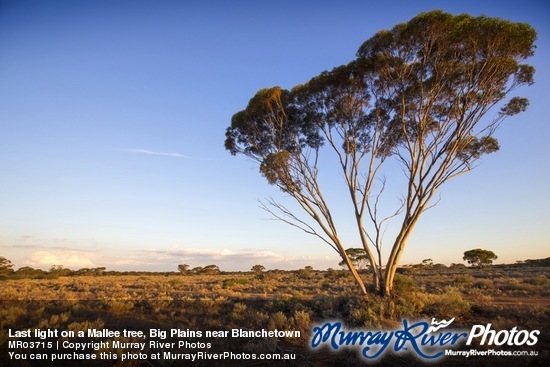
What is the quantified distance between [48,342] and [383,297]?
10399 millimetres

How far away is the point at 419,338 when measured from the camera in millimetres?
8016

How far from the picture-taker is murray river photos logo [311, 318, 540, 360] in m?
7.46

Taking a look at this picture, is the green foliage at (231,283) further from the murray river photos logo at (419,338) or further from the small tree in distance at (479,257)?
the small tree in distance at (479,257)

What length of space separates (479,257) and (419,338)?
5713 centimetres

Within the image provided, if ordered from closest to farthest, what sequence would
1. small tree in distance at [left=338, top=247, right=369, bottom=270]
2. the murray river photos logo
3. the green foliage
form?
the murray river photos logo < the green foliage < small tree in distance at [left=338, top=247, right=369, bottom=270]

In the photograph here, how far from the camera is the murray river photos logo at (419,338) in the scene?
294 inches

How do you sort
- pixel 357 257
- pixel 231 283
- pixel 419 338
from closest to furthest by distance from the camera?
1. pixel 419 338
2. pixel 231 283
3. pixel 357 257

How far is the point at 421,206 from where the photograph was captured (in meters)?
12.5

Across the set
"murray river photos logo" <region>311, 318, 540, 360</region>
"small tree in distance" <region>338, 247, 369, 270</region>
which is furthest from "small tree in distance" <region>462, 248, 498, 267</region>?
"murray river photos logo" <region>311, 318, 540, 360</region>

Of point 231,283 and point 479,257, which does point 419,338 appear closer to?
point 231,283

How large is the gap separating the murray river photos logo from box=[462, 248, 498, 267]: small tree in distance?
178 feet

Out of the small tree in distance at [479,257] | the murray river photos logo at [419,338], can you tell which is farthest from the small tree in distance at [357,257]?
the murray river photos logo at [419,338]

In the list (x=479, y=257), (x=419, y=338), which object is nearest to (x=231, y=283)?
(x=419, y=338)

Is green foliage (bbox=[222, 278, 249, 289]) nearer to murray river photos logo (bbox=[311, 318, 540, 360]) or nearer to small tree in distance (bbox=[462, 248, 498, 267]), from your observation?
murray river photos logo (bbox=[311, 318, 540, 360])
